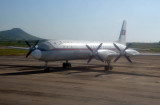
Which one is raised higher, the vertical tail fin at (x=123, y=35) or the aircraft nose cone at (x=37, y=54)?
the vertical tail fin at (x=123, y=35)

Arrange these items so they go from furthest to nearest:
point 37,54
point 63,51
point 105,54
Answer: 1. point 105,54
2. point 63,51
3. point 37,54

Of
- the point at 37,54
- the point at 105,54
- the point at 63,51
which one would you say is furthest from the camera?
the point at 105,54

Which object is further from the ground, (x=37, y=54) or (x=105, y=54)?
(x=37, y=54)

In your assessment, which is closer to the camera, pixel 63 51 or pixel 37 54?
pixel 37 54

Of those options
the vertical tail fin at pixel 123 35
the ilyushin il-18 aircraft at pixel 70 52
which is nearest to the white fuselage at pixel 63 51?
the ilyushin il-18 aircraft at pixel 70 52

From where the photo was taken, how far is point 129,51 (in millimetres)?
30344

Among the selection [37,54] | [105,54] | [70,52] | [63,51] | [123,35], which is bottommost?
[105,54]

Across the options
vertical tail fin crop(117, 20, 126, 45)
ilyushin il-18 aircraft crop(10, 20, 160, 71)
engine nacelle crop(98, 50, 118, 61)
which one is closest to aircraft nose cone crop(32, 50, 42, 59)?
ilyushin il-18 aircraft crop(10, 20, 160, 71)

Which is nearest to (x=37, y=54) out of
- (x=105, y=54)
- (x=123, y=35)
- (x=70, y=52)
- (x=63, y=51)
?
(x=63, y=51)

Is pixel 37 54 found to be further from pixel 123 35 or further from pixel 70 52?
pixel 123 35

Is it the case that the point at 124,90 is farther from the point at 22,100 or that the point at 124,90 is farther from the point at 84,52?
the point at 84,52

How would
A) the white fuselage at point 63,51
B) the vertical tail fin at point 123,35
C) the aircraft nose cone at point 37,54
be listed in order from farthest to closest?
the vertical tail fin at point 123,35 < the white fuselage at point 63,51 < the aircraft nose cone at point 37,54

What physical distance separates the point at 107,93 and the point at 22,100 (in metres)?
5.85

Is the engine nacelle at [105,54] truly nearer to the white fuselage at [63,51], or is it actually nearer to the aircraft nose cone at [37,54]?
A: the white fuselage at [63,51]
